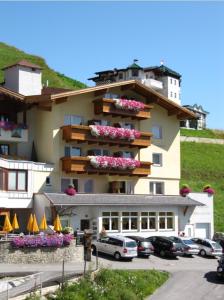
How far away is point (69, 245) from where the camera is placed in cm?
4125

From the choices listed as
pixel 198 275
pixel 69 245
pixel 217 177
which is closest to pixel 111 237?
pixel 69 245

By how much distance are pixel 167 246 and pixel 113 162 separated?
1003 centimetres

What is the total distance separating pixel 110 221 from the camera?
A: 5128 cm

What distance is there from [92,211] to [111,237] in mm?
6740

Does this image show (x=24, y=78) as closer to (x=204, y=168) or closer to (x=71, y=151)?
(x=71, y=151)

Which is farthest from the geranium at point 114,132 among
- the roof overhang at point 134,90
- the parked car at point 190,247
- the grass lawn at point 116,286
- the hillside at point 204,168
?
the hillside at point 204,168

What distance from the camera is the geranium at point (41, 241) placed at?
39500 millimetres

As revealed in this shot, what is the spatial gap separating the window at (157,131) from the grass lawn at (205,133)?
5786 centimetres

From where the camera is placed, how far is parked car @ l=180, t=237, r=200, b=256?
47.9m

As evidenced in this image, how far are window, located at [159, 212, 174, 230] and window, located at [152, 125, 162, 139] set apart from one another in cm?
829

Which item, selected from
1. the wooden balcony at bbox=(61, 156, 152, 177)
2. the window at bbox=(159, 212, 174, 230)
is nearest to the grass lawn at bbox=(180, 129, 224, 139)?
the window at bbox=(159, 212, 174, 230)

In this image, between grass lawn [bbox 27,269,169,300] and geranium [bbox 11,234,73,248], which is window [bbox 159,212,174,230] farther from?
grass lawn [bbox 27,269,169,300]

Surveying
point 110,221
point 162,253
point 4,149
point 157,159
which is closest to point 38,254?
point 162,253

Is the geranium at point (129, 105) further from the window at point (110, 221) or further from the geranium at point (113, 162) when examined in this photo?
the window at point (110, 221)
